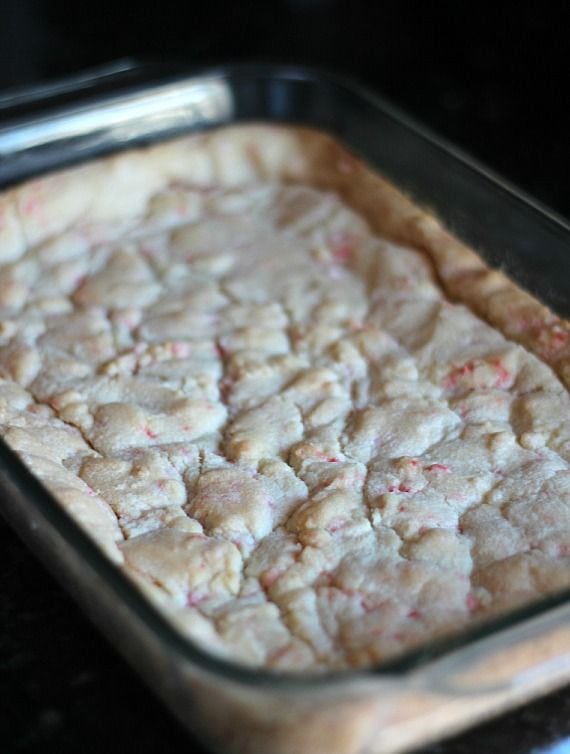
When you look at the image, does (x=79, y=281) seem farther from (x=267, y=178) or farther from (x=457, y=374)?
(x=457, y=374)

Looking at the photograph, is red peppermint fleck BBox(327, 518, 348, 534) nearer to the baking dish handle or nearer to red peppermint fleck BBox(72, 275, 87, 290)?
the baking dish handle

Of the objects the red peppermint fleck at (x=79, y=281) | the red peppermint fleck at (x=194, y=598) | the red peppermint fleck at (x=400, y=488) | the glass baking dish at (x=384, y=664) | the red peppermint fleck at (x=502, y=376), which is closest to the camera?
the glass baking dish at (x=384, y=664)

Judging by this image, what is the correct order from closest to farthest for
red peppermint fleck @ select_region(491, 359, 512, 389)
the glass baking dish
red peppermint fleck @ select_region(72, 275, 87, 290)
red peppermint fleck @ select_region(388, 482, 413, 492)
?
the glass baking dish < red peppermint fleck @ select_region(388, 482, 413, 492) < red peppermint fleck @ select_region(491, 359, 512, 389) < red peppermint fleck @ select_region(72, 275, 87, 290)

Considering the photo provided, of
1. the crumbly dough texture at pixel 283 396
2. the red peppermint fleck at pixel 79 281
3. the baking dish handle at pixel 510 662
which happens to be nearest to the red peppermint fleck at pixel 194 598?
the crumbly dough texture at pixel 283 396

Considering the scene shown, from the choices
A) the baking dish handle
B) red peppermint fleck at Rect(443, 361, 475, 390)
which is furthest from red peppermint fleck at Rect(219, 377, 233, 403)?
the baking dish handle

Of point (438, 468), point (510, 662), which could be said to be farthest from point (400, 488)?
point (510, 662)

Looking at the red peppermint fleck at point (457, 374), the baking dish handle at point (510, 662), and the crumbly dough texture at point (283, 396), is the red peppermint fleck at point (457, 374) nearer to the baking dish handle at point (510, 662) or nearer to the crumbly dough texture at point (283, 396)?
the crumbly dough texture at point (283, 396)
